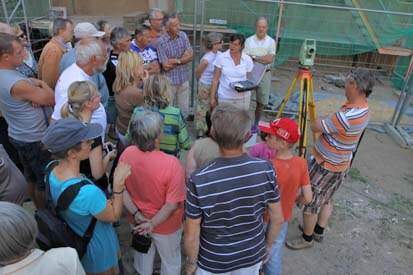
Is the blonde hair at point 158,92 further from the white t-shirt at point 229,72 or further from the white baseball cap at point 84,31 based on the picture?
the white t-shirt at point 229,72

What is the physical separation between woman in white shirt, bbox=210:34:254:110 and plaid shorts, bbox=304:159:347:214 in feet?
5.24

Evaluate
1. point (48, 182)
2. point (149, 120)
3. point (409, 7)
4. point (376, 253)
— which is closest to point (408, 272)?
point (376, 253)

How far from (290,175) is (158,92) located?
1.18 m

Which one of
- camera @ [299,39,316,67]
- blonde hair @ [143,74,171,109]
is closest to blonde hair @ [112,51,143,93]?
blonde hair @ [143,74,171,109]

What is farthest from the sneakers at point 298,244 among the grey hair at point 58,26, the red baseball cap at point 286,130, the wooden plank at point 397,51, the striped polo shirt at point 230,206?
the wooden plank at point 397,51

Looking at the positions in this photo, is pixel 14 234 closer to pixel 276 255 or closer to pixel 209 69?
pixel 276 255

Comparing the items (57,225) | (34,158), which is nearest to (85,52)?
(34,158)

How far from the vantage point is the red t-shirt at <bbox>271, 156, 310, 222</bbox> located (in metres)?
2.18

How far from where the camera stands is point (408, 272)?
9.77ft

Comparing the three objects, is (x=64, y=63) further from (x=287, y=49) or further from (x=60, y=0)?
(x=60, y=0)

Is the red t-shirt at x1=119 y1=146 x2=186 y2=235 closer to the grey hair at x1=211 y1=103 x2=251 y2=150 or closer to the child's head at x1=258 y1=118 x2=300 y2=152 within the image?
the grey hair at x1=211 y1=103 x2=251 y2=150

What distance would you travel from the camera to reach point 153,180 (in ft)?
6.70

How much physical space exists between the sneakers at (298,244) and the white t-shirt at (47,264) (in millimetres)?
2337

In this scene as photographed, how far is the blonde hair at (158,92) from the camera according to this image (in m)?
2.52
